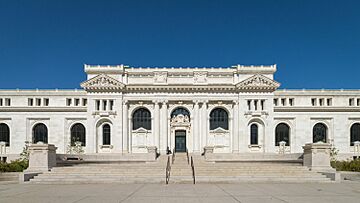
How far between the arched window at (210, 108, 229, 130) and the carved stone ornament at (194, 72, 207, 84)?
5361 millimetres

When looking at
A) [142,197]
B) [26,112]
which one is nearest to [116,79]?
[26,112]

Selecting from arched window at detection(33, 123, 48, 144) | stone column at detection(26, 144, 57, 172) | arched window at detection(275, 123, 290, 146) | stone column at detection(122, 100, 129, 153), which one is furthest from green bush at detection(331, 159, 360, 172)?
arched window at detection(33, 123, 48, 144)

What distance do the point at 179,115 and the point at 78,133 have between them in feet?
58.9

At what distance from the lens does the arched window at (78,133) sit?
63384 millimetres

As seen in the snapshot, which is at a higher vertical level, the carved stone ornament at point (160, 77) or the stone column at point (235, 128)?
the carved stone ornament at point (160, 77)

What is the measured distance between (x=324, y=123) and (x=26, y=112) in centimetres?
5169

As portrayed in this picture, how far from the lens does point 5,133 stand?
210ft

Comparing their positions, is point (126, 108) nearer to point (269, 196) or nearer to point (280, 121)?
point (280, 121)

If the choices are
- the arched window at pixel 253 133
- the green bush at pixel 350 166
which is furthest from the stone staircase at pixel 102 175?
the arched window at pixel 253 133

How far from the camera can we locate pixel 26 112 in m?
63.8

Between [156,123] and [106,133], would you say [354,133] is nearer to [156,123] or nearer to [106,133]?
[156,123]

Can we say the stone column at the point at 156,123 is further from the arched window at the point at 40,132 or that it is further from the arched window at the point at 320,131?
the arched window at the point at 320,131

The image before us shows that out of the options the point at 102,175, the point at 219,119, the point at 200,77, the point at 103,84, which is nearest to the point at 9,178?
the point at 102,175

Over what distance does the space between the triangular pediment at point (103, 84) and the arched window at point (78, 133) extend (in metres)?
8.17
